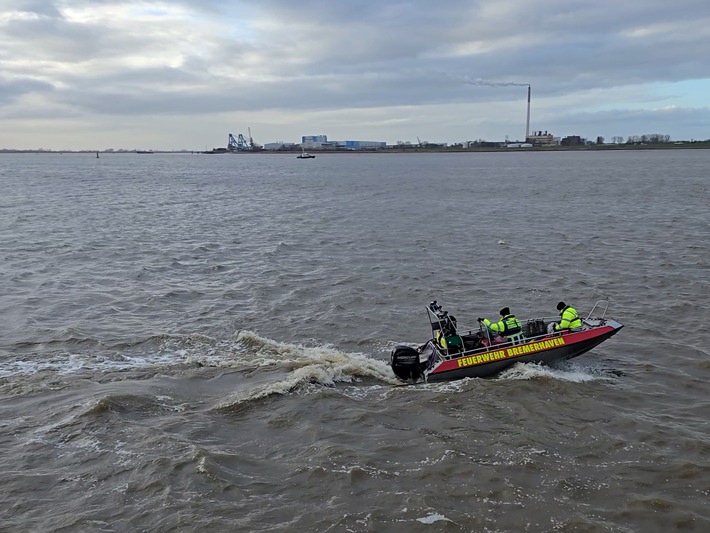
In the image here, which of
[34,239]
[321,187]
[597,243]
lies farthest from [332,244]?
[321,187]

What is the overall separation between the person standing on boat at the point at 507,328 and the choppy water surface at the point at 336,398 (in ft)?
3.33

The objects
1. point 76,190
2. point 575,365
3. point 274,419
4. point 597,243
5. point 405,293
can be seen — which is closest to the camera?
point 274,419

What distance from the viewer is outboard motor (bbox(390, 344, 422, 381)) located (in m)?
17.2

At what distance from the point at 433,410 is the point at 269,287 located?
47.8ft

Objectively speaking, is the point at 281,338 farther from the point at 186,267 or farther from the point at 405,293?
the point at 186,267

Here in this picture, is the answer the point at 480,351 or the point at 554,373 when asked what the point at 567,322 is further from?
the point at 480,351

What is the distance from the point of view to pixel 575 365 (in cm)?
1808

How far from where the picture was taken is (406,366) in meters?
17.2

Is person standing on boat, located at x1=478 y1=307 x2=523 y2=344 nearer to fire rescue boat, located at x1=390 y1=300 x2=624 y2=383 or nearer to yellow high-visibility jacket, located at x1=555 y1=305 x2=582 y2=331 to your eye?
fire rescue boat, located at x1=390 y1=300 x2=624 y2=383

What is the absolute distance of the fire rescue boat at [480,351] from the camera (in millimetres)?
17078

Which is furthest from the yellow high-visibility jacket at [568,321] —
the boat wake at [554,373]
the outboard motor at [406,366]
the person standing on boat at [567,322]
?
the outboard motor at [406,366]

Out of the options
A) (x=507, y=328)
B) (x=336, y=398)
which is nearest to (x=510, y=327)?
(x=507, y=328)

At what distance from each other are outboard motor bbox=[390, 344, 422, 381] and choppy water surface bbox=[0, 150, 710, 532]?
1.59ft

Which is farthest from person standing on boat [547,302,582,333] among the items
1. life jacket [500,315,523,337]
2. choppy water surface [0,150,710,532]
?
choppy water surface [0,150,710,532]
